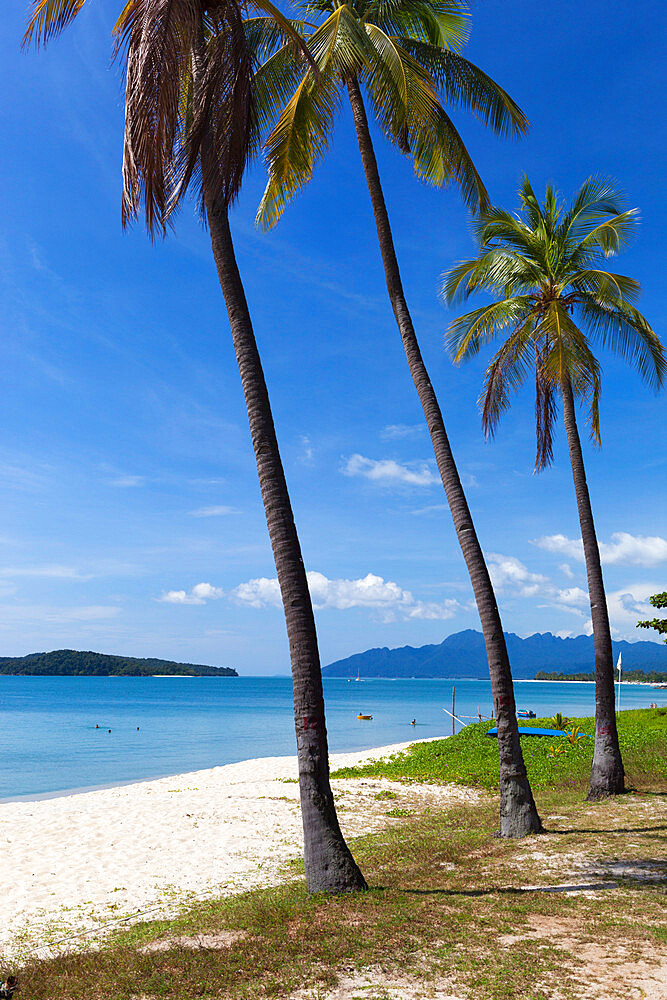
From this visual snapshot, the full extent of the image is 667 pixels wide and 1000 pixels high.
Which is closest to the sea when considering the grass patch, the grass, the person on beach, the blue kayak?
the grass patch

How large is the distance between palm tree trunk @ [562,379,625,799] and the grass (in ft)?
12.4

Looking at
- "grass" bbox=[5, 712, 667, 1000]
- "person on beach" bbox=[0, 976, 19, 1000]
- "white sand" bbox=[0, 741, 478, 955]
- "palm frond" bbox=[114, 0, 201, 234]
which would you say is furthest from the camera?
"white sand" bbox=[0, 741, 478, 955]

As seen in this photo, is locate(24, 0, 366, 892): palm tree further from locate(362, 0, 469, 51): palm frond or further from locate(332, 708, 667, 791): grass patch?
locate(332, 708, 667, 791): grass patch

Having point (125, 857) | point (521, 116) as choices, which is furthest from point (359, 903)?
point (521, 116)

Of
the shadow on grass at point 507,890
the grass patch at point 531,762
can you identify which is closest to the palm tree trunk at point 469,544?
the shadow on grass at point 507,890

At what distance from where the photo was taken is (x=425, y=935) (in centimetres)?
616

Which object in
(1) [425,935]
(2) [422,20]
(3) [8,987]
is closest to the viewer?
(3) [8,987]

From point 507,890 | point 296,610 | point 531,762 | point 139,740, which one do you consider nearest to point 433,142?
point 296,610

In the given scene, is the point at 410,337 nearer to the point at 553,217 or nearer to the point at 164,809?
the point at 553,217

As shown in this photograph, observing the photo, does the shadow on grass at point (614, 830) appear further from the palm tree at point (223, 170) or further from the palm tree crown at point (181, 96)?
the palm tree crown at point (181, 96)

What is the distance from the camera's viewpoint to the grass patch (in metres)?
16.8

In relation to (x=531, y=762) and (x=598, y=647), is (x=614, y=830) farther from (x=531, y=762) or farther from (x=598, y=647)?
(x=531, y=762)

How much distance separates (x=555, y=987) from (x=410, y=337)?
883cm

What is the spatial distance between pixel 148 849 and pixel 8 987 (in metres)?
7.21
